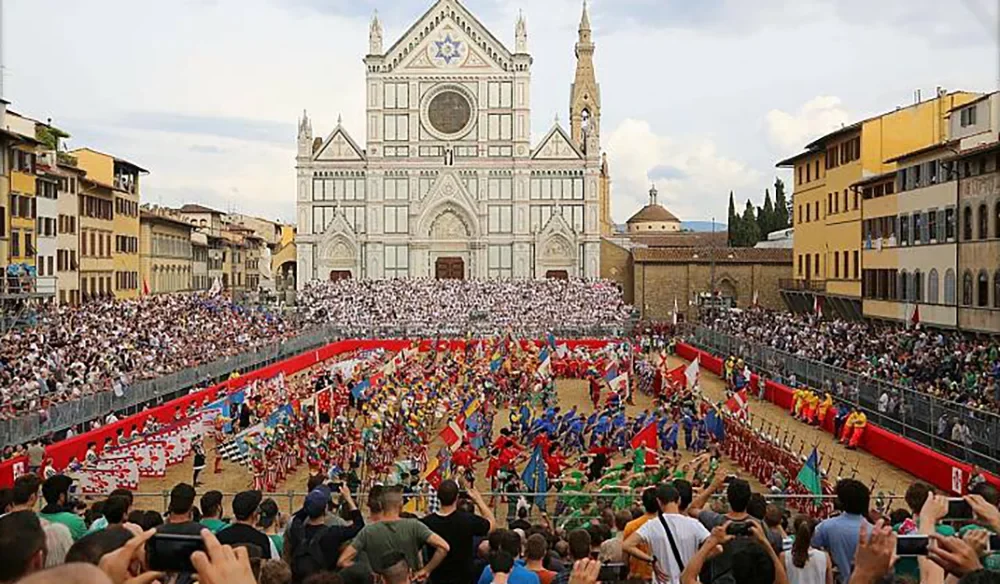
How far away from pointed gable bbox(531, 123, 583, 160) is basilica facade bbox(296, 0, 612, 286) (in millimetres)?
78

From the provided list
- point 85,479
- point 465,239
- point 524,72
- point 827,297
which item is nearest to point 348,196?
point 465,239

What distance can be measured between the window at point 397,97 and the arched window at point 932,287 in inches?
2094

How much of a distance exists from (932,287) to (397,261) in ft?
164

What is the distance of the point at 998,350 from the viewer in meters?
30.5

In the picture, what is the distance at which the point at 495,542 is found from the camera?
28.1 feet

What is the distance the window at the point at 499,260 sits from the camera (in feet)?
273

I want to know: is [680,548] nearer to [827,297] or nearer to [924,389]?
[924,389]

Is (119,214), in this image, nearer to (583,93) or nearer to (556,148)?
(556,148)

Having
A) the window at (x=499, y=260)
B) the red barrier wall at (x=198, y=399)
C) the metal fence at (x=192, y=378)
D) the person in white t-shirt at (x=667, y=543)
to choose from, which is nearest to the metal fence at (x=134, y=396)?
the metal fence at (x=192, y=378)

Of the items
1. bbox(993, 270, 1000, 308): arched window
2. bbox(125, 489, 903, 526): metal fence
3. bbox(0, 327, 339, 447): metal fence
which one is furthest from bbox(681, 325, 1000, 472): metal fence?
bbox(0, 327, 339, 447): metal fence

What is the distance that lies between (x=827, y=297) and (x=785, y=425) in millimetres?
23369

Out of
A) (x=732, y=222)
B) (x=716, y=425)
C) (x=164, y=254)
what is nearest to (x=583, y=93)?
(x=732, y=222)

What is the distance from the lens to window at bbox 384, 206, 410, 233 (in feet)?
274

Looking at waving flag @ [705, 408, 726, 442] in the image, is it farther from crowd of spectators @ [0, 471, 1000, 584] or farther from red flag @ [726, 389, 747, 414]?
crowd of spectators @ [0, 471, 1000, 584]
